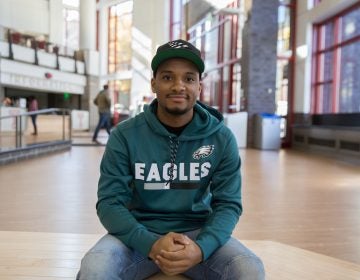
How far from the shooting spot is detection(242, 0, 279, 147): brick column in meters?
9.84

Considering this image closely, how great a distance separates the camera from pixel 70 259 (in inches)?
81.4

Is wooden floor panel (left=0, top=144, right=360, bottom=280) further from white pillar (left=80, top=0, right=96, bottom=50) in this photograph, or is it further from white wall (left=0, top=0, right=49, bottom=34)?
white wall (left=0, top=0, right=49, bottom=34)

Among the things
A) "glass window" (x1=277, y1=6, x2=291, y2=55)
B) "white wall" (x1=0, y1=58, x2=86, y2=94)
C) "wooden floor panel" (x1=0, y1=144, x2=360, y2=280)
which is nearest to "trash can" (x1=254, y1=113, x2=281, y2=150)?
"glass window" (x1=277, y1=6, x2=291, y2=55)

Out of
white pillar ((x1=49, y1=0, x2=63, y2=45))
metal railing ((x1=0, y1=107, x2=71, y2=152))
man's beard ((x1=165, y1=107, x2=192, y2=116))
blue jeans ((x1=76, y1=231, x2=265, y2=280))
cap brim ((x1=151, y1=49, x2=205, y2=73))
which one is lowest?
blue jeans ((x1=76, y1=231, x2=265, y2=280))

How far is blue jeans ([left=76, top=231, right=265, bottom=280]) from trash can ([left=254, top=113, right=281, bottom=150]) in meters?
8.52

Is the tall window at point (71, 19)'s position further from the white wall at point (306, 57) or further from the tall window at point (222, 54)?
the white wall at point (306, 57)

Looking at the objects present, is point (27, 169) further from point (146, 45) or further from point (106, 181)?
point (106, 181)

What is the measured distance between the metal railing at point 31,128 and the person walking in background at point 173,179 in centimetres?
505

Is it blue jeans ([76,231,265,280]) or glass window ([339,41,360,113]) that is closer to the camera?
blue jeans ([76,231,265,280])

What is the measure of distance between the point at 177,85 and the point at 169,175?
1.09 ft

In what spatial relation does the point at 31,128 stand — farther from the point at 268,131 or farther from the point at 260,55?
the point at 260,55

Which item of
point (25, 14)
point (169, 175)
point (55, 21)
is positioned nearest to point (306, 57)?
point (55, 21)

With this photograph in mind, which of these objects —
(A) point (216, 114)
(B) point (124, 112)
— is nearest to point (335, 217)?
(A) point (216, 114)

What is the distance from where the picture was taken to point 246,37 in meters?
10.1
